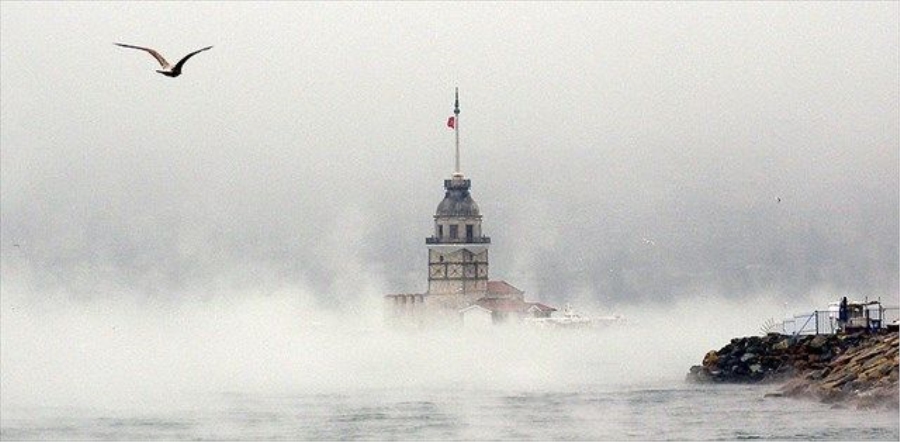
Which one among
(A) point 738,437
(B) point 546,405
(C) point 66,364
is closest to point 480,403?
(B) point 546,405

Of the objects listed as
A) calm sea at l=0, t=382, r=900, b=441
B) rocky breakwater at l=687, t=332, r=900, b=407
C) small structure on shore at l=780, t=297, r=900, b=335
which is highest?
small structure on shore at l=780, t=297, r=900, b=335

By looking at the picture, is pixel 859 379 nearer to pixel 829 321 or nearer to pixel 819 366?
pixel 819 366

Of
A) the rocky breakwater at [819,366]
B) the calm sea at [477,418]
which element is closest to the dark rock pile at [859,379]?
the rocky breakwater at [819,366]

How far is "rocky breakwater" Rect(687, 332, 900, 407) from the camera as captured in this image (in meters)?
75.0

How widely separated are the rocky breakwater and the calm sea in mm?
944

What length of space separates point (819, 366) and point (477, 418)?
15127mm

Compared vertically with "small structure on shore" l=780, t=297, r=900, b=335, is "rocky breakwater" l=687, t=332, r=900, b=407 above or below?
below

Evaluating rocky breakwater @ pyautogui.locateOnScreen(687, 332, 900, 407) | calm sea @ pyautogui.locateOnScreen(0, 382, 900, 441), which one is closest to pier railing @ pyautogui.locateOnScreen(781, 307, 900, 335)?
rocky breakwater @ pyautogui.locateOnScreen(687, 332, 900, 407)

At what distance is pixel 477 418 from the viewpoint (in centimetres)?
7619

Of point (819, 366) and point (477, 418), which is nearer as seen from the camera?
point (477, 418)

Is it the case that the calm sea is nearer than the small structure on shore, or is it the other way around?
the calm sea

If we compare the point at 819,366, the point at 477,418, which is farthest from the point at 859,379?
the point at 477,418

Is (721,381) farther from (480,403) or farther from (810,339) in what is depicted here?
(480,403)

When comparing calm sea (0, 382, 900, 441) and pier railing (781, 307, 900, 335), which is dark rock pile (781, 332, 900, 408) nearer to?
calm sea (0, 382, 900, 441)
